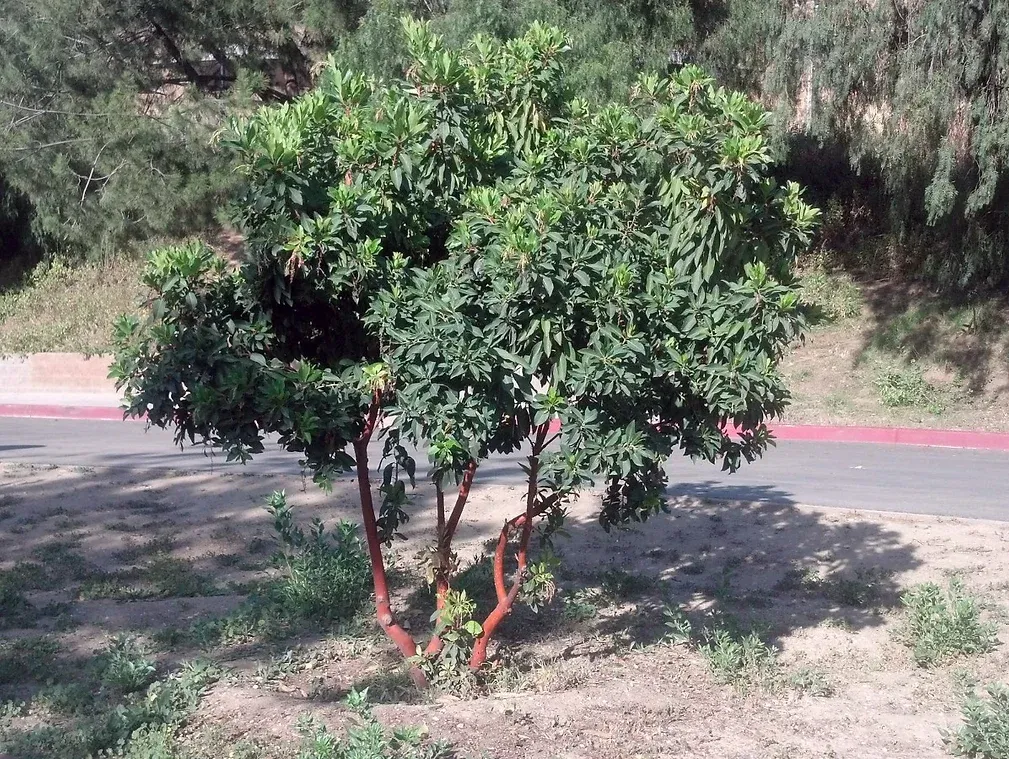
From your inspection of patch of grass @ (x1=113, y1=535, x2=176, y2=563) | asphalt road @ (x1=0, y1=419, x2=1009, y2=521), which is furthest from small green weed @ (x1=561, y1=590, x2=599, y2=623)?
patch of grass @ (x1=113, y1=535, x2=176, y2=563)

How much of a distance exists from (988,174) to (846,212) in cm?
841

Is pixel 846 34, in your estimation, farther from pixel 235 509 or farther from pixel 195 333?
pixel 195 333

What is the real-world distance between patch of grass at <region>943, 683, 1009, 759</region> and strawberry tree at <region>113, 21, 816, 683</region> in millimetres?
1615

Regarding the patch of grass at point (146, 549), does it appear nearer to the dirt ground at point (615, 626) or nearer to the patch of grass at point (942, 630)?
the dirt ground at point (615, 626)

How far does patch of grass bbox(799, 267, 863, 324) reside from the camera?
21.2 metres

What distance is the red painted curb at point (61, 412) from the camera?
2108cm

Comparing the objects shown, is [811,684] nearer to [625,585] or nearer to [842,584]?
[842,584]

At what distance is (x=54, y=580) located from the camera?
8430 millimetres

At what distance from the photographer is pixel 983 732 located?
4.94 metres

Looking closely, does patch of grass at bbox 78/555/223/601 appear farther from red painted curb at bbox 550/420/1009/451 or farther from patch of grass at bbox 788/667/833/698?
red painted curb at bbox 550/420/1009/451

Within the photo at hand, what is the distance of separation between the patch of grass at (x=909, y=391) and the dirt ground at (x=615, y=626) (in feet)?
28.2

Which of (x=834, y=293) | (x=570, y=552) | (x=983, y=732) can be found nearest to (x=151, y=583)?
(x=570, y=552)

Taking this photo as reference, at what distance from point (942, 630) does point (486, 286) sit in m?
3.52

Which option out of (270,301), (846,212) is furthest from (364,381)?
(846,212)
